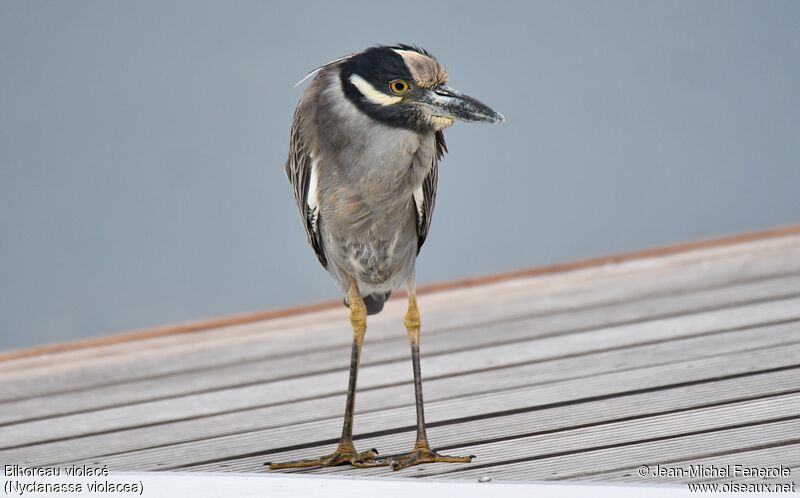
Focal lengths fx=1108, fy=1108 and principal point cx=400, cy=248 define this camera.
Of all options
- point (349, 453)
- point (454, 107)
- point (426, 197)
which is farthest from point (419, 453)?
point (454, 107)

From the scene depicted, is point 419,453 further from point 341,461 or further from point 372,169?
point 372,169

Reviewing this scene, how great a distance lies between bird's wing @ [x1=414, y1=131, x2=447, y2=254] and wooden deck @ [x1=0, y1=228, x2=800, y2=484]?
1.80 feet

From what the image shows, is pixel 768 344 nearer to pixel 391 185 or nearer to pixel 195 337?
pixel 391 185

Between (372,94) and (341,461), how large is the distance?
A: 0.93 m

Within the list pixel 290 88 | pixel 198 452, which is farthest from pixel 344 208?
pixel 290 88

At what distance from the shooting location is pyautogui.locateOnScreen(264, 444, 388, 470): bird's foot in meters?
2.78

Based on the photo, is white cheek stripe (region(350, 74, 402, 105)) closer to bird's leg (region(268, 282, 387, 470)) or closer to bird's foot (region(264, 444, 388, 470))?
bird's leg (region(268, 282, 387, 470))

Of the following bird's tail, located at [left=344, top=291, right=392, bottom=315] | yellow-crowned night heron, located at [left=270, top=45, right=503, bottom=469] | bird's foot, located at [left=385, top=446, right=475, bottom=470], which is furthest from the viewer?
bird's tail, located at [left=344, top=291, right=392, bottom=315]

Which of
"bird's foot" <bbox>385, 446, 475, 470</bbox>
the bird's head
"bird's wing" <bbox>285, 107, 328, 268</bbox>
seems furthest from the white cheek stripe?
"bird's foot" <bbox>385, 446, 475, 470</bbox>

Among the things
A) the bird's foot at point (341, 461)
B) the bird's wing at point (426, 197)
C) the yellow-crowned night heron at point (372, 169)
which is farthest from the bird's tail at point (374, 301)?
the bird's foot at point (341, 461)

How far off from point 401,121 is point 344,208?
30 centimetres

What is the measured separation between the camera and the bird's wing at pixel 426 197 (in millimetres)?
3049

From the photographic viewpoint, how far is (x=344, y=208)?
2.97m

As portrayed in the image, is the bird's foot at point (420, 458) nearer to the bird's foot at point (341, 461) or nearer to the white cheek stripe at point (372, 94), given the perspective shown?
the bird's foot at point (341, 461)
